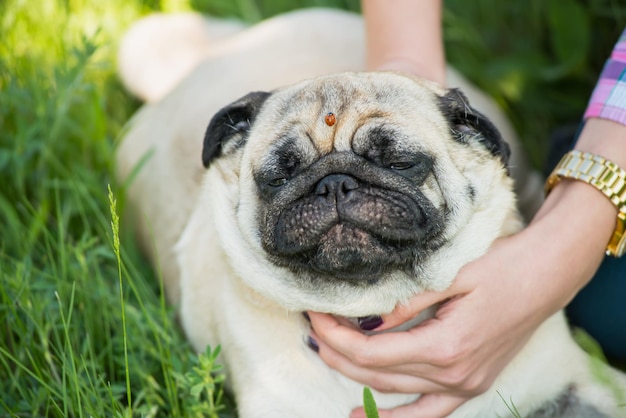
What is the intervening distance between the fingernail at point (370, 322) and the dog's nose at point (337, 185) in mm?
382

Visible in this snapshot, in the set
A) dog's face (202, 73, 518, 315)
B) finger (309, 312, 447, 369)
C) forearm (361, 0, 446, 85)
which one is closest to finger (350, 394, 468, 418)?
finger (309, 312, 447, 369)

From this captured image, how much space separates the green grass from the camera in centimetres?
209

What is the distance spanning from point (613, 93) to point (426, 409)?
1034mm

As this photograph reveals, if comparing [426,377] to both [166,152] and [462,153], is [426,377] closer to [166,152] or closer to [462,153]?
[462,153]

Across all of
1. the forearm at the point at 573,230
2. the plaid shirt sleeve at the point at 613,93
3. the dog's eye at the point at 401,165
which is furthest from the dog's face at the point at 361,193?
the plaid shirt sleeve at the point at 613,93

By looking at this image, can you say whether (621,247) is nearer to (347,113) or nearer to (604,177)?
(604,177)

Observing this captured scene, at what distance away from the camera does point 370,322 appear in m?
2.02

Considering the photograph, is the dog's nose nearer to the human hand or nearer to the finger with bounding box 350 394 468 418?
the human hand

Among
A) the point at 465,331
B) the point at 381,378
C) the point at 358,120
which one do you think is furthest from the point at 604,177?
the point at 381,378

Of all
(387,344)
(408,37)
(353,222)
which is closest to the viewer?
(353,222)

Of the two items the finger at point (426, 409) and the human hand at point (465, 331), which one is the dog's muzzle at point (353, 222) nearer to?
the human hand at point (465, 331)

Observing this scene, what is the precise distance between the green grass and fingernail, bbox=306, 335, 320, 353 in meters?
0.28

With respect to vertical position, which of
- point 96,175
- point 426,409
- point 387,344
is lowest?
point 426,409

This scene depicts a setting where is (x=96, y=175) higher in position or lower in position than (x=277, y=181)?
lower
